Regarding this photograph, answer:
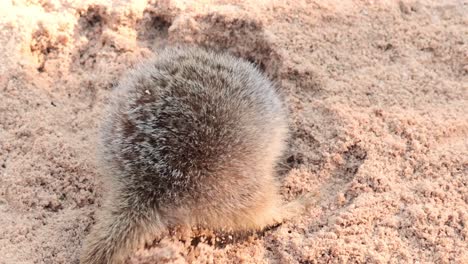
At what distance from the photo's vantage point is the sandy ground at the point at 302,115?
5.69 feet

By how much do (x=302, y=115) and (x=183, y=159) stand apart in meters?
0.62

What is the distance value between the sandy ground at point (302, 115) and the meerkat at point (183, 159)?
0.31 feet

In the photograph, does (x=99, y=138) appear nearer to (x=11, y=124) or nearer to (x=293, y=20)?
(x=11, y=124)

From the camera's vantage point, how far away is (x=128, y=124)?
1.71m

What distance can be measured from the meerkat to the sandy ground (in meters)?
0.09

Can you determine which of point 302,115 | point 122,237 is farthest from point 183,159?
point 302,115

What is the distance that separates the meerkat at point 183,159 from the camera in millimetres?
1624

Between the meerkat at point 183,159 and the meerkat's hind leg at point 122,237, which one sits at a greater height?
the meerkat at point 183,159

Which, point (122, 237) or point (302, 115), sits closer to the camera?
point (122, 237)

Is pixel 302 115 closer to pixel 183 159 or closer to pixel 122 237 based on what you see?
pixel 183 159

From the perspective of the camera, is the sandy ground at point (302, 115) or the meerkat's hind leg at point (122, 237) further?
the sandy ground at point (302, 115)

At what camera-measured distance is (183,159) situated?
5.35ft

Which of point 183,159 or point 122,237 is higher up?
point 183,159

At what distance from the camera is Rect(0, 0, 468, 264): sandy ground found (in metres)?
1.74
